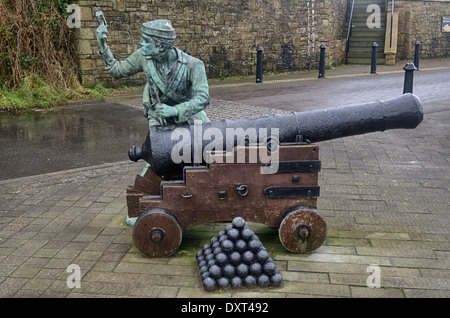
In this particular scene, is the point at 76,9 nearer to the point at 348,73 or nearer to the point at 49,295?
the point at 348,73

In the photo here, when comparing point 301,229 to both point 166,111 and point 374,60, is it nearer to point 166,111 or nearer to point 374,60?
point 166,111

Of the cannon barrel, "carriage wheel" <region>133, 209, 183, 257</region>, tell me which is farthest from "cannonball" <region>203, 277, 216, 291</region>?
the cannon barrel

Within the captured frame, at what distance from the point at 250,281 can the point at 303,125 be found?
136 cm

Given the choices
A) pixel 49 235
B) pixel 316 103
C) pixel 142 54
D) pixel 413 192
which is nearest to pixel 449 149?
pixel 413 192

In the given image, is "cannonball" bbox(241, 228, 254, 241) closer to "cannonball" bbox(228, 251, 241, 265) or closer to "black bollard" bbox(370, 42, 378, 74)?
"cannonball" bbox(228, 251, 241, 265)

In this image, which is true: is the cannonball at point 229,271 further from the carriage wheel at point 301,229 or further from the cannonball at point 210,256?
the carriage wheel at point 301,229

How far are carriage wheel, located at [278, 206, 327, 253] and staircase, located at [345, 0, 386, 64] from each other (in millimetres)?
17335

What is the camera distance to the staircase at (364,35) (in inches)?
814

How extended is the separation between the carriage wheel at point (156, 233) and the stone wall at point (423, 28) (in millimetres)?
19402

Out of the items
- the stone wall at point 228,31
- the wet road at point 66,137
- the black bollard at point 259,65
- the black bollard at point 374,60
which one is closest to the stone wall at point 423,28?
the stone wall at point 228,31

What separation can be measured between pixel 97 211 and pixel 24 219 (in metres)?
0.67

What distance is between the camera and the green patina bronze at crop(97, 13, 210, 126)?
4383mm

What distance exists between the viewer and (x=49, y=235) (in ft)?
15.5

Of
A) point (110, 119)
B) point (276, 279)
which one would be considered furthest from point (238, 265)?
point (110, 119)
